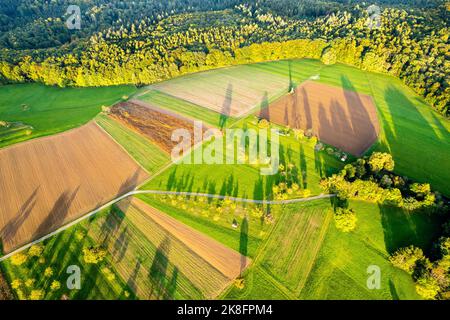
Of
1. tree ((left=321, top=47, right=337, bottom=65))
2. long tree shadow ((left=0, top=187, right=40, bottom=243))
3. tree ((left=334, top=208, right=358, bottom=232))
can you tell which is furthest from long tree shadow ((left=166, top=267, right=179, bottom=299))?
tree ((left=321, top=47, right=337, bottom=65))

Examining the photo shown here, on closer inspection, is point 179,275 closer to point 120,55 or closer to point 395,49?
point 120,55

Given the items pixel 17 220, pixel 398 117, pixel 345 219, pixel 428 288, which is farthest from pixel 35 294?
pixel 398 117

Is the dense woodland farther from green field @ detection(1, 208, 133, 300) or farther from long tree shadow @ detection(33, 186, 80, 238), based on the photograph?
green field @ detection(1, 208, 133, 300)

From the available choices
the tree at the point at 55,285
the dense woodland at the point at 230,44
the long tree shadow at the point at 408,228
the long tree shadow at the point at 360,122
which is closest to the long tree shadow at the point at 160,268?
the tree at the point at 55,285

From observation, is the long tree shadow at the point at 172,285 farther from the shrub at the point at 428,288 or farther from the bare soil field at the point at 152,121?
the shrub at the point at 428,288
